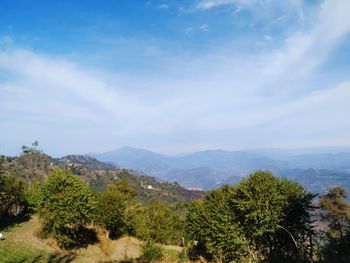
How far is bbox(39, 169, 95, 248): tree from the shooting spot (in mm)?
49906

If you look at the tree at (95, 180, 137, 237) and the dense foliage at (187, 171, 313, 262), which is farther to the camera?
the tree at (95, 180, 137, 237)

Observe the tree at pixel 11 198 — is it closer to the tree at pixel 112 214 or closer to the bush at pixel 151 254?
the tree at pixel 112 214

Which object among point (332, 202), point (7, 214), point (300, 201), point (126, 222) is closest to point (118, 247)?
point (126, 222)

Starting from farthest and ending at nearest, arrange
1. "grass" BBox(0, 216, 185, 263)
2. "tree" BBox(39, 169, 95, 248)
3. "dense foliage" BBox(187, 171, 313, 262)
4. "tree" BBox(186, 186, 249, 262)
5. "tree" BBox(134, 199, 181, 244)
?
"tree" BBox(134, 199, 181, 244) → "tree" BBox(186, 186, 249, 262) → "dense foliage" BBox(187, 171, 313, 262) → "tree" BBox(39, 169, 95, 248) → "grass" BBox(0, 216, 185, 263)

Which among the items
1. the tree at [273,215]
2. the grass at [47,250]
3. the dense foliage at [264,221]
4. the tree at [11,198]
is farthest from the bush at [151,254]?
the tree at [11,198]

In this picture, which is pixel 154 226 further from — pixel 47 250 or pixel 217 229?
pixel 47 250

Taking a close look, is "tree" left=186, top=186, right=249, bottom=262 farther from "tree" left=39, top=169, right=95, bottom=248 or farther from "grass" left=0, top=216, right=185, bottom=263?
"tree" left=39, top=169, right=95, bottom=248

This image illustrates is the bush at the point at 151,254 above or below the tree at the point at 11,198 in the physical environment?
below

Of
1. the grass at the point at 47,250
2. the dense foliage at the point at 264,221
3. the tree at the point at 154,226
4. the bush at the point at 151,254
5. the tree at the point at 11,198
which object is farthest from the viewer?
the tree at the point at 154,226

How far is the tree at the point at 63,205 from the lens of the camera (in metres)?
49.9

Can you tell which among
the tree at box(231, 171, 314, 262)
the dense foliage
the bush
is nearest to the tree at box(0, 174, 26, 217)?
the bush

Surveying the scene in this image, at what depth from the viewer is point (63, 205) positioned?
50.3 metres

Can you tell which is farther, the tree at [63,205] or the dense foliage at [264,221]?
the dense foliage at [264,221]

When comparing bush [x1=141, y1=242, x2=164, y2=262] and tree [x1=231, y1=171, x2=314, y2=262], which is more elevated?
tree [x1=231, y1=171, x2=314, y2=262]
